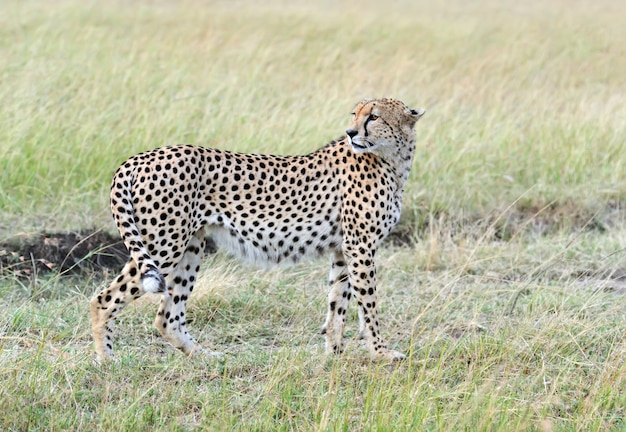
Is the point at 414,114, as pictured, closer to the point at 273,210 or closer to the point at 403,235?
the point at 273,210

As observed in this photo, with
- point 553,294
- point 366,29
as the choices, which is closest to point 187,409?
point 553,294

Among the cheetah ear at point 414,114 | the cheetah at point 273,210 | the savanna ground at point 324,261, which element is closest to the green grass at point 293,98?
the savanna ground at point 324,261

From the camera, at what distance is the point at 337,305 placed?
14.4 feet

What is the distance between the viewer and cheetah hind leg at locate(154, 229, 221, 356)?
167 inches

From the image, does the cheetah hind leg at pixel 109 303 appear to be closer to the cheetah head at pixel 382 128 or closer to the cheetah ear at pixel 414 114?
the cheetah head at pixel 382 128

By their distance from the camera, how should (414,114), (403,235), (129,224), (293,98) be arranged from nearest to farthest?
1. (129,224)
2. (414,114)
3. (403,235)
4. (293,98)

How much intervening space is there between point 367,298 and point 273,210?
516 mm

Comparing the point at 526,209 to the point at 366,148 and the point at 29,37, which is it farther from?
the point at 29,37

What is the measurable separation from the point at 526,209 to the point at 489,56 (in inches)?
156

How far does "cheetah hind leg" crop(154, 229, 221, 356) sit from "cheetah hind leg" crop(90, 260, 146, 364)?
234 mm

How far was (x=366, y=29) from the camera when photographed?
38.3ft

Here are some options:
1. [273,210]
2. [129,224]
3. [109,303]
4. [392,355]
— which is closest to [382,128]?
[273,210]

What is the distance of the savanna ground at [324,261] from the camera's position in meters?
3.59

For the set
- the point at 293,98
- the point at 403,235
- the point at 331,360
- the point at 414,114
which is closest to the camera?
the point at 331,360
